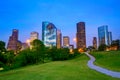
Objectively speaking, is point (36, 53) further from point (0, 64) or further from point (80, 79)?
point (80, 79)

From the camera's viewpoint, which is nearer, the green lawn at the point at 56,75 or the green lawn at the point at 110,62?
the green lawn at the point at 56,75

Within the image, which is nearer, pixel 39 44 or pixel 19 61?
pixel 19 61

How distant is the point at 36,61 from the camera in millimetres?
88000

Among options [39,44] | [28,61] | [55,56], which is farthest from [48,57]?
[28,61]

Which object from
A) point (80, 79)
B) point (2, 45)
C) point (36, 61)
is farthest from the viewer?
point (36, 61)

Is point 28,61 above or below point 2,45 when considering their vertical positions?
below

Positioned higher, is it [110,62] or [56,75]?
[56,75]

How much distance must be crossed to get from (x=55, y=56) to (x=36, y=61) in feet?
51.6

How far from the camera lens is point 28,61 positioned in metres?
85.9

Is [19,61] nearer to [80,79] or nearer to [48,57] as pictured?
[48,57]

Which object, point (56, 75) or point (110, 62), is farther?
point (110, 62)

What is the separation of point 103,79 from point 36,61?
6643 cm

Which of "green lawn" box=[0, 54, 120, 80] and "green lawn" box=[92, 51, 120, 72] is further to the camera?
"green lawn" box=[92, 51, 120, 72]

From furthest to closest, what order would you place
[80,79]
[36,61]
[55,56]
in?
1. [55,56]
2. [36,61]
3. [80,79]
